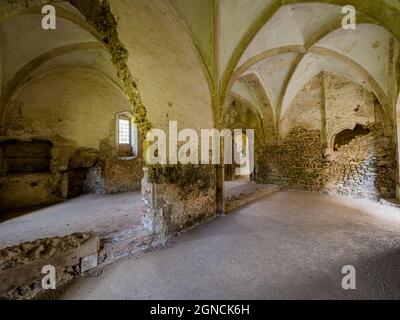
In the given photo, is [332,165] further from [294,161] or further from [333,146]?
[294,161]

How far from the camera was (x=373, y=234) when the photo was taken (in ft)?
11.1

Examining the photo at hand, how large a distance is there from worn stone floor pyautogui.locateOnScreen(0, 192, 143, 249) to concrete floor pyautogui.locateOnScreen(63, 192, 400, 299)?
127 centimetres

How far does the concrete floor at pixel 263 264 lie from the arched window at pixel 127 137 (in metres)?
6.10

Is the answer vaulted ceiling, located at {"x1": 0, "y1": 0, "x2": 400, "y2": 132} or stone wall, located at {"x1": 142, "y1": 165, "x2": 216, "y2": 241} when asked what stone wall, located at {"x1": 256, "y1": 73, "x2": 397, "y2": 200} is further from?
stone wall, located at {"x1": 142, "y1": 165, "x2": 216, "y2": 241}

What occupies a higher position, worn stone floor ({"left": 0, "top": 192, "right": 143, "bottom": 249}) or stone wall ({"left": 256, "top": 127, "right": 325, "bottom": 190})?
stone wall ({"left": 256, "top": 127, "right": 325, "bottom": 190})

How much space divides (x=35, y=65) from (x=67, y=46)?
1.15 meters

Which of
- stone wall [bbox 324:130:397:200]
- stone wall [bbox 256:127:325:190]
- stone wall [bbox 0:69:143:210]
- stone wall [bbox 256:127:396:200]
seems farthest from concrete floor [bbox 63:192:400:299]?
stone wall [bbox 0:69:143:210]

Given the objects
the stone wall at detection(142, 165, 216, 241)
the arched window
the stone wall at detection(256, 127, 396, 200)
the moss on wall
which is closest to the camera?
the moss on wall

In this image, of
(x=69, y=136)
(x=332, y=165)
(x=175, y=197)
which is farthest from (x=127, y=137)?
(x=332, y=165)

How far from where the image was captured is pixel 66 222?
3988 mm

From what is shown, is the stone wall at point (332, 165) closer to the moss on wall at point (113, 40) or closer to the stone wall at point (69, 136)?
the stone wall at point (69, 136)

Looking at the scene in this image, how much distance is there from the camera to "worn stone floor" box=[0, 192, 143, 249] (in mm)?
3311
